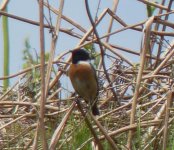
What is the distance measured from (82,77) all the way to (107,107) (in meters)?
0.67

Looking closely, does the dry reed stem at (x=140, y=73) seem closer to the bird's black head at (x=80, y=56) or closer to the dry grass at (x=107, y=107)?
the dry grass at (x=107, y=107)

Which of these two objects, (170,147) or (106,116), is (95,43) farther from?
(170,147)

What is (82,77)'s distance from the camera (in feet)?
15.1

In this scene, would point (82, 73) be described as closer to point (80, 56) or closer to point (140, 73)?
point (80, 56)

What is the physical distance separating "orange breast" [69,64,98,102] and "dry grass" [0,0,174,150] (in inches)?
7.8

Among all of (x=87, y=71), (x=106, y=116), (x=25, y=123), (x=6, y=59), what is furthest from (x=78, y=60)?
(x=106, y=116)

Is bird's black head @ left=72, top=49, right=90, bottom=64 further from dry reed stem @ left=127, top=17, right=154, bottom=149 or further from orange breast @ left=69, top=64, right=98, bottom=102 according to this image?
dry reed stem @ left=127, top=17, right=154, bottom=149

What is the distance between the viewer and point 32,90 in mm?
3805

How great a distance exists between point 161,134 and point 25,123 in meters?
0.98

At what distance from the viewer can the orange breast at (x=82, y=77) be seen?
445 centimetres

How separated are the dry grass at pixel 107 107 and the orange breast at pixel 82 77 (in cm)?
20

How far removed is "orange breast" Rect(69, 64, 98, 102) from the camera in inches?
175

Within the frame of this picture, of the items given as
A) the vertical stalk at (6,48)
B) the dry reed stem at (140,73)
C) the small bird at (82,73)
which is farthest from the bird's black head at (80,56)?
the dry reed stem at (140,73)

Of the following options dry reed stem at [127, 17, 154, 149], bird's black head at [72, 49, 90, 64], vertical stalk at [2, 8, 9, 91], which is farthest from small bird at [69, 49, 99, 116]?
dry reed stem at [127, 17, 154, 149]
